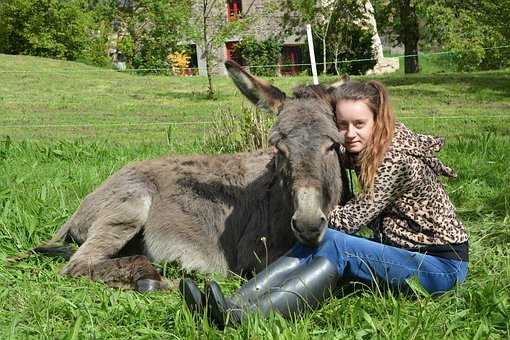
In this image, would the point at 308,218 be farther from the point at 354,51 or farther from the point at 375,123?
the point at 354,51

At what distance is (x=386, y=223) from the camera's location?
3795mm

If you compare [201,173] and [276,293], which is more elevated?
[201,173]

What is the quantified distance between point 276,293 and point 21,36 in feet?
96.8

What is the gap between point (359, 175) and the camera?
12.4 feet

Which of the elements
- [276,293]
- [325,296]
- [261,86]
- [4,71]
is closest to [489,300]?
[325,296]

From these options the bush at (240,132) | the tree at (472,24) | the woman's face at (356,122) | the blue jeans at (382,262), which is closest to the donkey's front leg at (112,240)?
the blue jeans at (382,262)

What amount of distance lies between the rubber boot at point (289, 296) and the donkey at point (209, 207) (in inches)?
19.0

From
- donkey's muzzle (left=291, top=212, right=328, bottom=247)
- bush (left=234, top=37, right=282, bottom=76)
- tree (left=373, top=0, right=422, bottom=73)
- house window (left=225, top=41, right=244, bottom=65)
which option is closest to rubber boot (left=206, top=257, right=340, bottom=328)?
donkey's muzzle (left=291, top=212, right=328, bottom=247)

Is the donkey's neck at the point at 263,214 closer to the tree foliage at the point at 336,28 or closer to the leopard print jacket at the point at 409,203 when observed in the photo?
the leopard print jacket at the point at 409,203

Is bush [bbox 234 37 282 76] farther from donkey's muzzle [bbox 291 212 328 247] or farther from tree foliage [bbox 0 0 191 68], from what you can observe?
donkey's muzzle [bbox 291 212 328 247]

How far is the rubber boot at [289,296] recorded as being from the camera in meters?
3.07

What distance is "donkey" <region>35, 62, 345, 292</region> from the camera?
3.89 m

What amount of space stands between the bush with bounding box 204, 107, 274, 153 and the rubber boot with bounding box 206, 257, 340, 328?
3.55m

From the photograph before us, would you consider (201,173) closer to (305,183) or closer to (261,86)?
(261,86)
